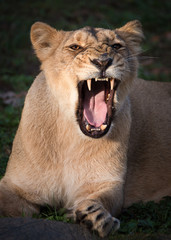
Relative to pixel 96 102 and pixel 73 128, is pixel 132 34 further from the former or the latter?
pixel 73 128

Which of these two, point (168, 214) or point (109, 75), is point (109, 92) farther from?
point (168, 214)

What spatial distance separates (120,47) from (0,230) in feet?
6.08

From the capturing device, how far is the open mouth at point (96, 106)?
361 centimetres

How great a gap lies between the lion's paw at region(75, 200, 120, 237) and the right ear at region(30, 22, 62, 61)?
4.58 feet

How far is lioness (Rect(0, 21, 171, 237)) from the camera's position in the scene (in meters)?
3.60

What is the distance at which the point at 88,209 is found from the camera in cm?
322

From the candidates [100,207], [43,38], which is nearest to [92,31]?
[43,38]

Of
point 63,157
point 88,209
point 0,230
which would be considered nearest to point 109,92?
point 63,157

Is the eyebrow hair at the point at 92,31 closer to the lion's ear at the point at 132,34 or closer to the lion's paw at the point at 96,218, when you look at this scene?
the lion's ear at the point at 132,34

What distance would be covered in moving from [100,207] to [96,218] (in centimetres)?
14

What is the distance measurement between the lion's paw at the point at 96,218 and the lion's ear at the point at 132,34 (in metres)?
1.56

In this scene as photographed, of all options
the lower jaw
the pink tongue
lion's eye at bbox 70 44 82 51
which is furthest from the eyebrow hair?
the lower jaw

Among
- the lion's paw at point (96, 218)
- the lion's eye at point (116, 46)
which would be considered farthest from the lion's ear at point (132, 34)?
the lion's paw at point (96, 218)

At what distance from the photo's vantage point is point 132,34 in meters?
4.19
